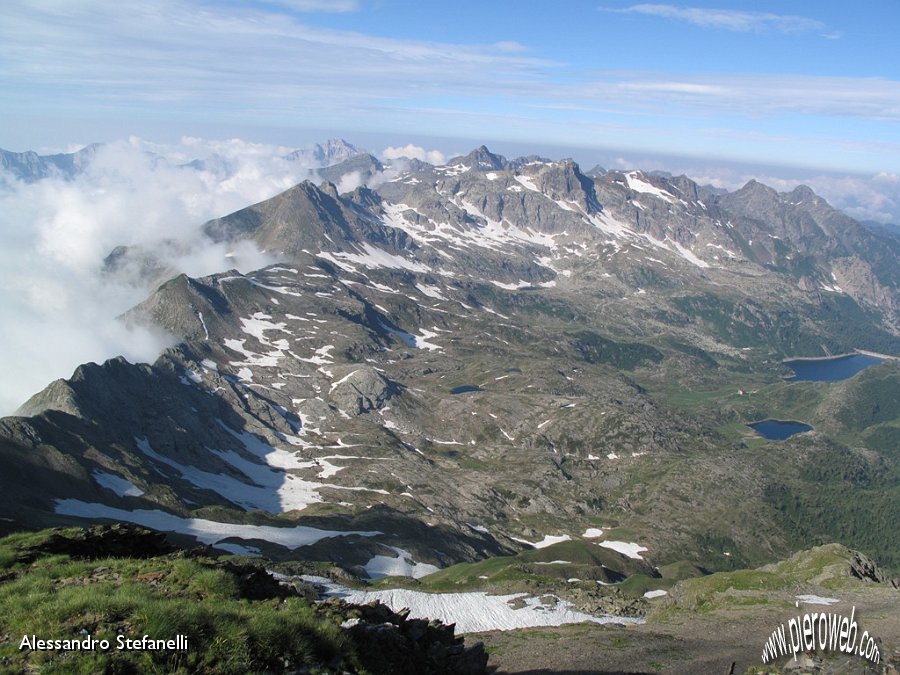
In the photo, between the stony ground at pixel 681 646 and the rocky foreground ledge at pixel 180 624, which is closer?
the rocky foreground ledge at pixel 180 624

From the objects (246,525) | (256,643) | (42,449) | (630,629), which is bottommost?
(246,525)

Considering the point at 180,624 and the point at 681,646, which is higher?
the point at 180,624

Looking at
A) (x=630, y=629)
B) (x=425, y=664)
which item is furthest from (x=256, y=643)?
(x=630, y=629)

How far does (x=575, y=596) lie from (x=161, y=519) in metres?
96.8

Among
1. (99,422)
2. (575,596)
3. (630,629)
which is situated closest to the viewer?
(630,629)

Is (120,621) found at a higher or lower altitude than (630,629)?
higher

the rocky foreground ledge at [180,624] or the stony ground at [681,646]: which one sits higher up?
the rocky foreground ledge at [180,624]

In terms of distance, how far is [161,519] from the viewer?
422 feet

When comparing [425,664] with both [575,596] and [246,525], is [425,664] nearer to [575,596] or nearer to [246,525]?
[575,596]

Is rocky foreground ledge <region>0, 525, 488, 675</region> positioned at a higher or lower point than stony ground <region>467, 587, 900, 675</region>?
higher

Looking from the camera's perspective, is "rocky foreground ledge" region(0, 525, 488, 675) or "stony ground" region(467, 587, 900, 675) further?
"stony ground" region(467, 587, 900, 675)

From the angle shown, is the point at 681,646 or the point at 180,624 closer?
the point at 180,624

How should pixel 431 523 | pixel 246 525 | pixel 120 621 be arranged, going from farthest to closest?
1. pixel 431 523
2. pixel 246 525
3. pixel 120 621

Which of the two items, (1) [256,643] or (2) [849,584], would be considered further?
(2) [849,584]
